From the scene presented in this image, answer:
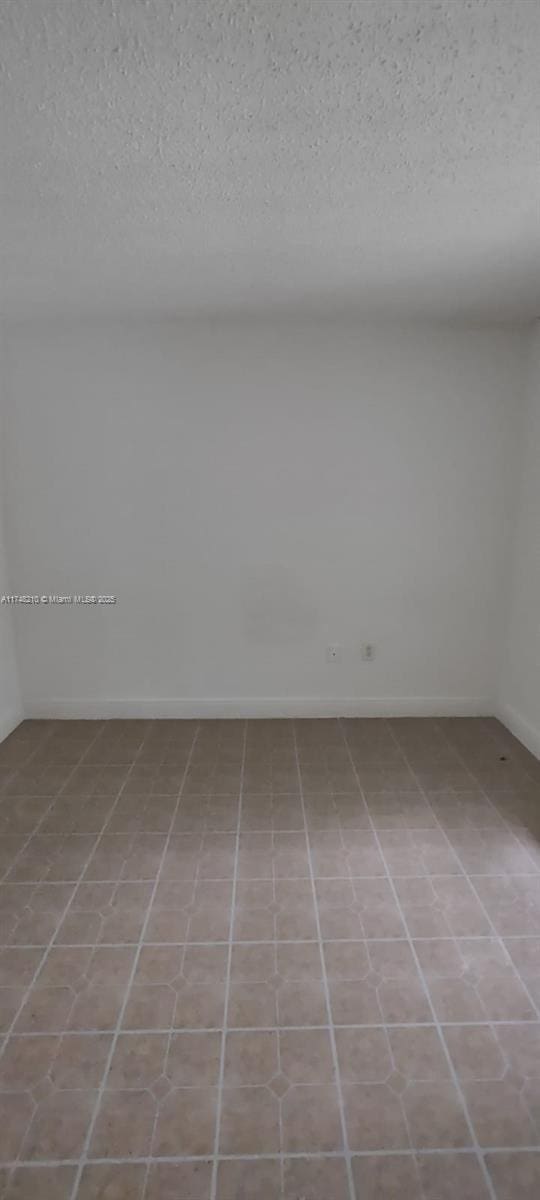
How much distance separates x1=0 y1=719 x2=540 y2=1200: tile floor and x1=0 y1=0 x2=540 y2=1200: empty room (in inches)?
0.4

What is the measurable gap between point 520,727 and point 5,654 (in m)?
3.05

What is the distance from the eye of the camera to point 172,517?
349 centimetres

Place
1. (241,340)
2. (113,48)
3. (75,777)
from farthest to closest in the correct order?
(241,340) < (75,777) < (113,48)

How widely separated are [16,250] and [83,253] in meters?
0.24

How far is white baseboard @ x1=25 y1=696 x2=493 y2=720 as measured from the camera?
3756mm

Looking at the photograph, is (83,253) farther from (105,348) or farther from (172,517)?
(172,517)

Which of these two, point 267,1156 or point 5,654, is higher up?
point 5,654

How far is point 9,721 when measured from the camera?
3572 millimetres

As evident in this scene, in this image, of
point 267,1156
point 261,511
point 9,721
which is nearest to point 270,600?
point 261,511

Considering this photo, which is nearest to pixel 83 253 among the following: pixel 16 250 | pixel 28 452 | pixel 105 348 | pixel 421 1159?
pixel 16 250

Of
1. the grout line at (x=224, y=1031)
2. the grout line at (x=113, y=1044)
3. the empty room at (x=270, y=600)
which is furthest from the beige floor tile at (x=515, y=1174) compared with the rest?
the grout line at (x=113, y=1044)

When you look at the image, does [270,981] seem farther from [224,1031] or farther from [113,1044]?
[113,1044]

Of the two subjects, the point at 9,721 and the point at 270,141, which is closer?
the point at 270,141

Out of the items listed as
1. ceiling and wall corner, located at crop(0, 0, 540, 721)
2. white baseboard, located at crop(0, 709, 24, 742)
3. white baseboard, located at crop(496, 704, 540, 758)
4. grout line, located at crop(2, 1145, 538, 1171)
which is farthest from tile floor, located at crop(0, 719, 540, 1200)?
ceiling and wall corner, located at crop(0, 0, 540, 721)
